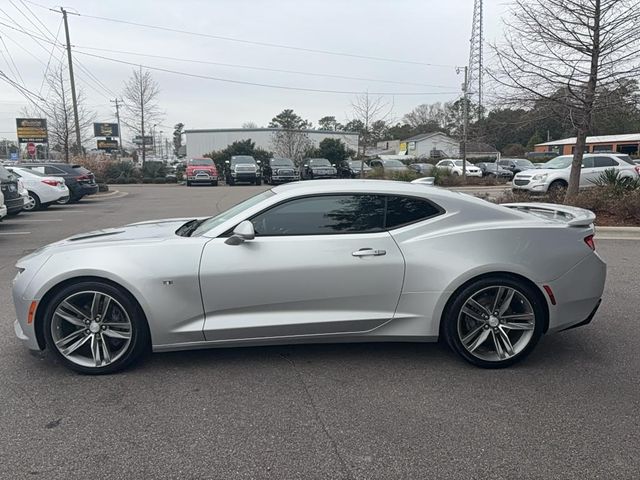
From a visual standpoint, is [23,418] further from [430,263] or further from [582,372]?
[582,372]

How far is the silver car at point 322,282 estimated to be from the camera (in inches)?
139

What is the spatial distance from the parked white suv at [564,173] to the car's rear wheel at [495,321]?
42.7 ft

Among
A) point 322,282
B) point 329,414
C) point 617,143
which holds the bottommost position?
point 329,414

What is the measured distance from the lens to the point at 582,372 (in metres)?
3.73

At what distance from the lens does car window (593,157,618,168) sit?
57.3ft

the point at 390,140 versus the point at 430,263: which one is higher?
→ the point at 390,140

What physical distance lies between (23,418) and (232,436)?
1338mm

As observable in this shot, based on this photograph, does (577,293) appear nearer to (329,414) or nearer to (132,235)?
(329,414)

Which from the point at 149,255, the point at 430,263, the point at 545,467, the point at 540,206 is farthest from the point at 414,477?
the point at 540,206

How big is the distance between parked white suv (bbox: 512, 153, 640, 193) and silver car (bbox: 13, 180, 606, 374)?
13.0 m

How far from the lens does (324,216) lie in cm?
383

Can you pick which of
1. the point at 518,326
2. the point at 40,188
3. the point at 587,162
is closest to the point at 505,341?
the point at 518,326

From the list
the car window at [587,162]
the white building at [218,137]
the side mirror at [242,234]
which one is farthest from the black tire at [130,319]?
the white building at [218,137]

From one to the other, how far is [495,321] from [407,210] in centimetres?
108
